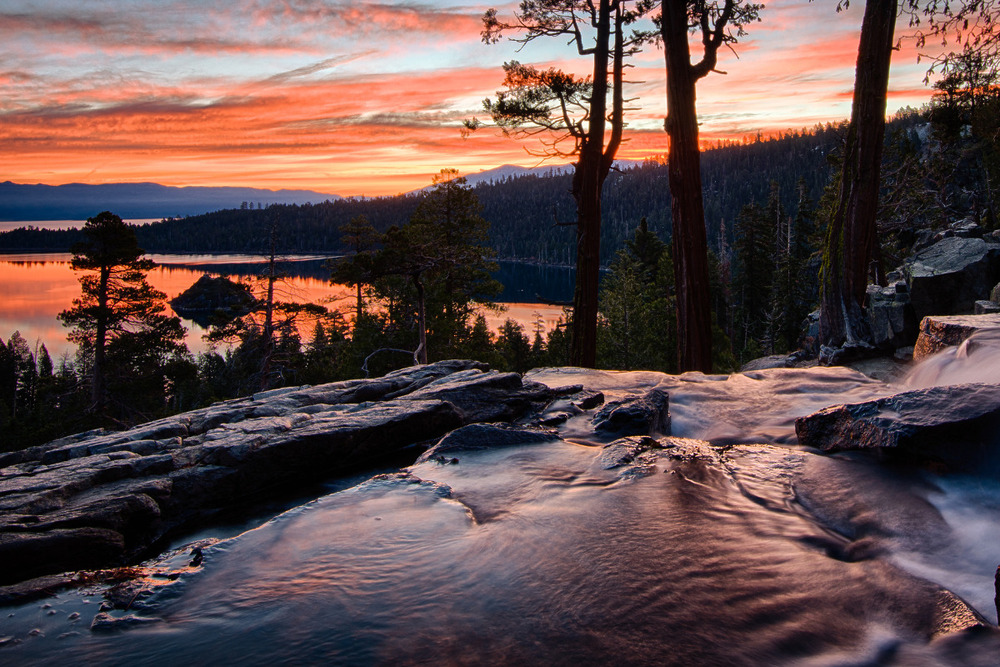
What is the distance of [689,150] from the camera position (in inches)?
437

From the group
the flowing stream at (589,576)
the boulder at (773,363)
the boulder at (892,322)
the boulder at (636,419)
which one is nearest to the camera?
the flowing stream at (589,576)

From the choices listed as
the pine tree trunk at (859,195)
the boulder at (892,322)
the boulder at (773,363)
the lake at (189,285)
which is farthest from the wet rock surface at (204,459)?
the lake at (189,285)

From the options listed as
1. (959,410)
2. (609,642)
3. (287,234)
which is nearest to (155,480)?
(609,642)

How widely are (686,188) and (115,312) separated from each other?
28.1 metres

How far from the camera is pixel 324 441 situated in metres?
6.27

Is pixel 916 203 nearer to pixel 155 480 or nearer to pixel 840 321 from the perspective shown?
pixel 840 321

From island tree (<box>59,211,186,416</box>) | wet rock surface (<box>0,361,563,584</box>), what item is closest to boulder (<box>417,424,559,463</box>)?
wet rock surface (<box>0,361,563,584</box>)

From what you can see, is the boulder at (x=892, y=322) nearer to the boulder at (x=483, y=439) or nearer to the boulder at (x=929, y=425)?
the boulder at (x=929, y=425)

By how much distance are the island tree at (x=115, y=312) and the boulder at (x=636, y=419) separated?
28077mm

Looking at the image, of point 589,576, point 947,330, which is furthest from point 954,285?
point 589,576

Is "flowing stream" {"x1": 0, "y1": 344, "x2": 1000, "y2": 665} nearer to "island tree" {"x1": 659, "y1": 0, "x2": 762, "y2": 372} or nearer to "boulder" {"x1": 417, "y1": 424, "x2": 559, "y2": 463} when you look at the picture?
"boulder" {"x1": 417, "y1": 424, "x2": 559, "y2": 463}

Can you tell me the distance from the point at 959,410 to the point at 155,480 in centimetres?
708

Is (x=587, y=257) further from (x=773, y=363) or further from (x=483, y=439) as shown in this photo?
(x=483, y=439)

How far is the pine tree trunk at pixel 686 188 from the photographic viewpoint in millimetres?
10961
